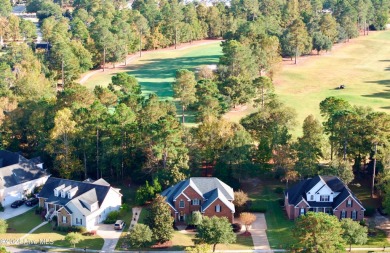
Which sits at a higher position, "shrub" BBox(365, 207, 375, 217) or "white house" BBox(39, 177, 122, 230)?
"white house" BBox(39, 177, 122, 230)

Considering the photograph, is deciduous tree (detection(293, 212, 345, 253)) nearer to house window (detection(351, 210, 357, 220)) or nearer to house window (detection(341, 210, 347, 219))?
house window (detection(341, 210, 347, 219))

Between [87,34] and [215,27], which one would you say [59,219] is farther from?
[215,27]

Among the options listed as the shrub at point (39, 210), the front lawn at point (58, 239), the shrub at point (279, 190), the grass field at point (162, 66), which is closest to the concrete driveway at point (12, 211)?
the shrub at point (39, 210)

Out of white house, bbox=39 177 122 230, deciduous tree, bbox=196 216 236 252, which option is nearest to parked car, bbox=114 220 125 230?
white house, bbox=39 177 122 230

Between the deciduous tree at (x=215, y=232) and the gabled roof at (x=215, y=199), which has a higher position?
the gabled roof at (x=215, y=199)

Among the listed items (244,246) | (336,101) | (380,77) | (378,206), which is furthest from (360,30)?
(244,246)

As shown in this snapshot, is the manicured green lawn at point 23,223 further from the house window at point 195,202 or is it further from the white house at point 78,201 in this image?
the house window at point 195,202

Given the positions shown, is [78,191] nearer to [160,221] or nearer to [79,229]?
[79,229]
